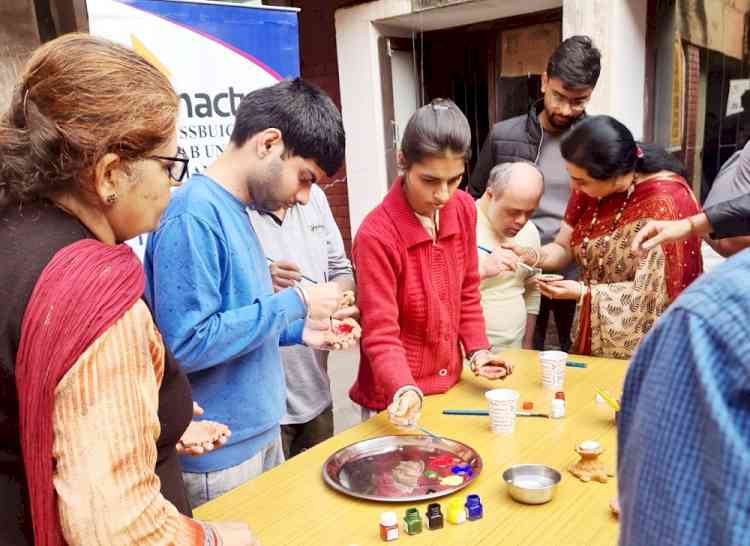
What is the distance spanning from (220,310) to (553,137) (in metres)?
2.09

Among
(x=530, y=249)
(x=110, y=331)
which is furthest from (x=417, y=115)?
(x=110, y=331)

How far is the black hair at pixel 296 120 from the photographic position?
1.52 meters

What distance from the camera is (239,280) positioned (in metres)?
1.49

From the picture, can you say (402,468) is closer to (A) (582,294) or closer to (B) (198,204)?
(B) (198,204)

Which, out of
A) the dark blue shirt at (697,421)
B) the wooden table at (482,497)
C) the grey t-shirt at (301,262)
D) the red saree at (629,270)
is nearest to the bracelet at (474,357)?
the wooden table at (482,497)

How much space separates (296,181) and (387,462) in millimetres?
738

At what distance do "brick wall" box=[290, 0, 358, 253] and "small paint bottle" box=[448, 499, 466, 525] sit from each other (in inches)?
152

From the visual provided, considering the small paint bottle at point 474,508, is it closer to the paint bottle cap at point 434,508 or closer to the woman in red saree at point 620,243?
the paint bottle cap at point 434,508

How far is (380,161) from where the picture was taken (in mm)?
4656

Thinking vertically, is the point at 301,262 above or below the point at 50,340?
below

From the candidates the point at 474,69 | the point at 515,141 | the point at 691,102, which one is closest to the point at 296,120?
the point at 515,141

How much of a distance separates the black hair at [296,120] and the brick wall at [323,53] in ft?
11.1

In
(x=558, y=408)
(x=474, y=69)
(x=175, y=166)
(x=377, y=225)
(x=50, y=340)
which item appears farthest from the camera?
(x=474, y=69)

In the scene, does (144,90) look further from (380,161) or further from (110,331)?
(380,161)
